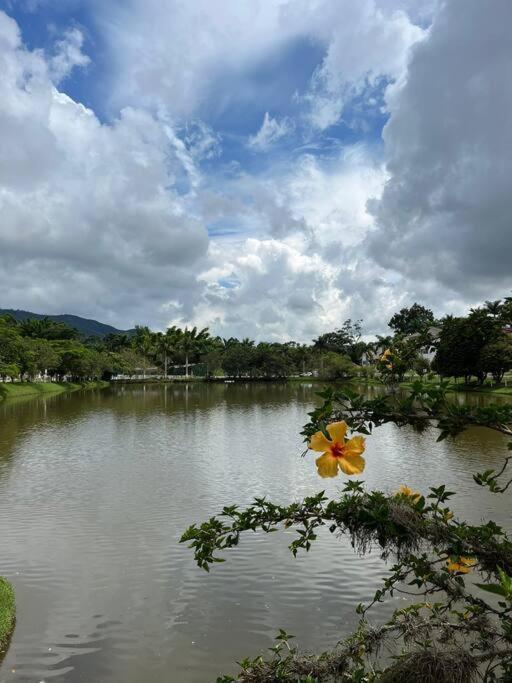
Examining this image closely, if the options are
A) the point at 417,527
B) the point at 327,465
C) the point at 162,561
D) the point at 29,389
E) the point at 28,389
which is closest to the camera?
the point at 327,465

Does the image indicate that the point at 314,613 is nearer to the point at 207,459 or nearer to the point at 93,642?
the point at 93,642

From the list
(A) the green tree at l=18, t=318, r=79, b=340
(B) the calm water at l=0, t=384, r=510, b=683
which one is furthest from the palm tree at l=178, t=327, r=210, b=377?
(B) the calm water at l=0, t=384, r=510, b=683

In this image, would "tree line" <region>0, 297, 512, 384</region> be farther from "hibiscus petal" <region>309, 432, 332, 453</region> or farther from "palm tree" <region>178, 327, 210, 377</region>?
"hibiscus petal" <region>309, 432, 332, 453</region>

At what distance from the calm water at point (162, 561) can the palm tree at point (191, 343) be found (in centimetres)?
6140

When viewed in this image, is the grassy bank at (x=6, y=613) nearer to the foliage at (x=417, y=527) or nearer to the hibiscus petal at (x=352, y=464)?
the foliage at (x=417, y=527)

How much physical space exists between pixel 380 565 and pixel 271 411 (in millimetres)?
23147

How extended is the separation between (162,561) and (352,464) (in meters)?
6.49

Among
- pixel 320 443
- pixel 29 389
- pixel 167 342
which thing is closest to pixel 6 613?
pixel 320 443

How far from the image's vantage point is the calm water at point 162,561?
5156 mm

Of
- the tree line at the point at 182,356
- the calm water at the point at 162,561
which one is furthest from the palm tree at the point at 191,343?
the calm water at the point at 162,561

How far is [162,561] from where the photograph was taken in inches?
290

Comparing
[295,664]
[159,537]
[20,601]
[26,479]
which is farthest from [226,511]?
[26,479]

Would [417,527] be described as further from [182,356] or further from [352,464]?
[182,356]

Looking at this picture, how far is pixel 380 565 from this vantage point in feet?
23.3
